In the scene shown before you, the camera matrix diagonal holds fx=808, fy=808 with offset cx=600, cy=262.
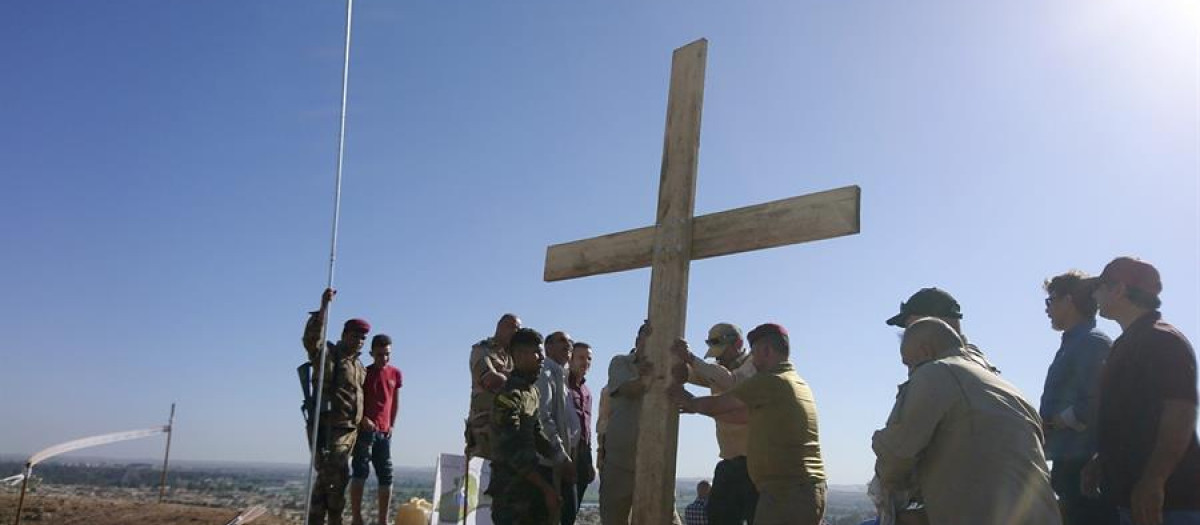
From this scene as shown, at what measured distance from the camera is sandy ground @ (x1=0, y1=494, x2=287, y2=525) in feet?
39.1

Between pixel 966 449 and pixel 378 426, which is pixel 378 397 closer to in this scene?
pixel 378 426

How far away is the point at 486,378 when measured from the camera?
5.71 metres

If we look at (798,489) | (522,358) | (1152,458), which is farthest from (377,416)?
(1152,458)

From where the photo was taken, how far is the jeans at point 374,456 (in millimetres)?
6863

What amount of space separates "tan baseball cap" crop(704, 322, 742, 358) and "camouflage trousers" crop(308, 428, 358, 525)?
2.97 metres

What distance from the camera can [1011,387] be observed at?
3508 millimetres

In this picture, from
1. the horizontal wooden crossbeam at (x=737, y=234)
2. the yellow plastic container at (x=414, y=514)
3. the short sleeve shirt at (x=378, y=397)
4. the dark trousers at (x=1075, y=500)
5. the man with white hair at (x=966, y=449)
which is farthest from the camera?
the yellow plastic container at (x=414, y=514)

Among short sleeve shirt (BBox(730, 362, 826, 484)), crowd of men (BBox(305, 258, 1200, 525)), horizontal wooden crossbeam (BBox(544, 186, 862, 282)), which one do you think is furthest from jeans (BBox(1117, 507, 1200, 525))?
horizontal wooden crossbeam (BBox(544, 186, 862, 282))

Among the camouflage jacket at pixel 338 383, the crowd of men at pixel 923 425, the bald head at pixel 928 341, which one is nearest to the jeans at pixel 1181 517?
the crowd of men at pixel 923 425

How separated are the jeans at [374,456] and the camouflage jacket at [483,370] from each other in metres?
1.36

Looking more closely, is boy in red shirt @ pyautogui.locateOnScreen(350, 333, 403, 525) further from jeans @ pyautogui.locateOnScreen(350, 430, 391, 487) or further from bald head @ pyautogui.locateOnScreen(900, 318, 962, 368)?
bald head @ pyautogui.locateOnScreen(900, 318, 962, 368)

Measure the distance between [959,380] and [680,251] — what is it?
1.77 meters

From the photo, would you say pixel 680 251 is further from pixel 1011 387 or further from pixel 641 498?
pixel 1011 387

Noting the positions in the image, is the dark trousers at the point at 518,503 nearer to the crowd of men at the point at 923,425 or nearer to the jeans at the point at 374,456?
the crowd of men at the point at 923,425
